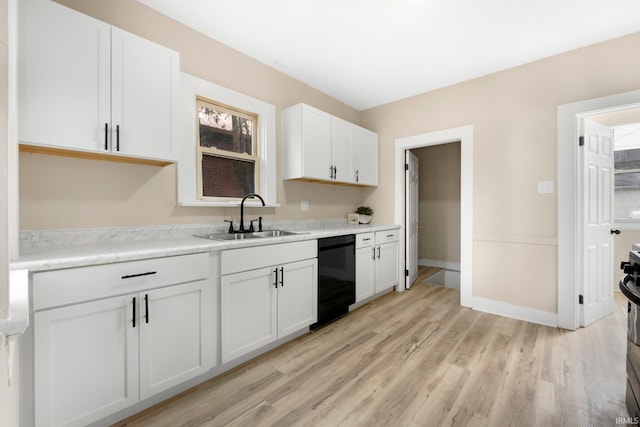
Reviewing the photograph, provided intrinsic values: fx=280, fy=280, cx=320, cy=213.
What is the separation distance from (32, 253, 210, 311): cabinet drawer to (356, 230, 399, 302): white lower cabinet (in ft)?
6.02

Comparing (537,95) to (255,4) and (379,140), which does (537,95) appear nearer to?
(379,140)

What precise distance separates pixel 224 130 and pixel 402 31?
183cm

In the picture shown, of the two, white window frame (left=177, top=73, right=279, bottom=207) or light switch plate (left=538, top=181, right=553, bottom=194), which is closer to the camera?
white window frame (left=177, top=73, right=279, bottom=207)

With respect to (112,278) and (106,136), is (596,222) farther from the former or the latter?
(106,136)

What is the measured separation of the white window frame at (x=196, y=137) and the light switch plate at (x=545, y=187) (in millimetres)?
2720

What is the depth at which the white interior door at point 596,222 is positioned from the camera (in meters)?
2.71

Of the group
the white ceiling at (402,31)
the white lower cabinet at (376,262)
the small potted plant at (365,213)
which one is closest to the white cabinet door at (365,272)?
the white lower cabinet at (376,262)

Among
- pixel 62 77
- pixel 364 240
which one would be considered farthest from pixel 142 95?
pixel 364 240

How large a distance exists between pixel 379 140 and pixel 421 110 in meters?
0.70

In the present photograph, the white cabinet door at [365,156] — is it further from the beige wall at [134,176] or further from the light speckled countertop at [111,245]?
the light speckled countertop at [111,245]

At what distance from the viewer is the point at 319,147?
3.19 meters

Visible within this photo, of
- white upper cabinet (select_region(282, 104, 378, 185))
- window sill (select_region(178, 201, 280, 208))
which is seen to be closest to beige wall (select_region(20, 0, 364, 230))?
window sill (select_region(178, 201, 280, 208))

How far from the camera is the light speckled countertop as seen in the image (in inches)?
52.0

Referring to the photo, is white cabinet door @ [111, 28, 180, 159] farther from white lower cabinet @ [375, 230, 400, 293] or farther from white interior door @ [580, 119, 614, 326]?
white interior door @ [580, 119, 614, 326]
